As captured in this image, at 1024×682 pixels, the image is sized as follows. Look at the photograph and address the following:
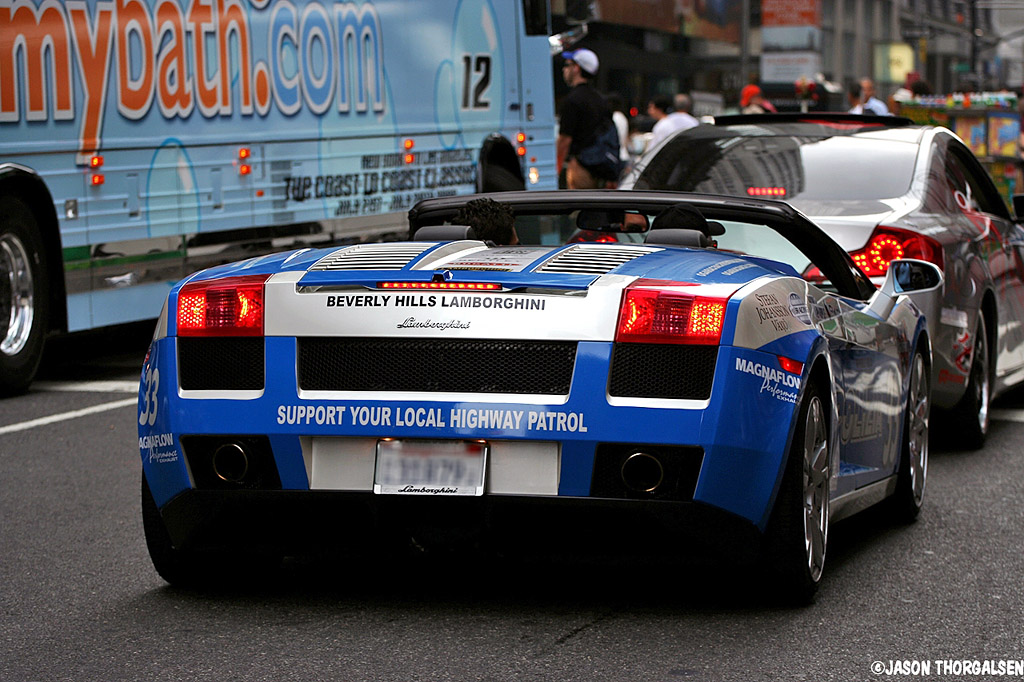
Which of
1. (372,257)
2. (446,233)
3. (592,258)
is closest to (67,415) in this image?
(446,233)

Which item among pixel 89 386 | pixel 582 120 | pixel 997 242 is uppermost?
pixel 582 120

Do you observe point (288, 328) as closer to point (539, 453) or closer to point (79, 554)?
point (539, 453)

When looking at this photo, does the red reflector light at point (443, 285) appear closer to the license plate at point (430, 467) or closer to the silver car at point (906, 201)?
the license plate at point (430, 467)

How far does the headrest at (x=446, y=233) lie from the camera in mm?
5941

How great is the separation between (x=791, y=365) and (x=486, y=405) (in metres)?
0.88

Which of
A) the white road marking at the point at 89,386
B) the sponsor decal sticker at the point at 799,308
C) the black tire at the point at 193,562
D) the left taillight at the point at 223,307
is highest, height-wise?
the left taillight at the point at 223,307

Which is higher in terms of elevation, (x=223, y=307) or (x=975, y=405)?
(x=223, y=307)

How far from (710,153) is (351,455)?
518cm

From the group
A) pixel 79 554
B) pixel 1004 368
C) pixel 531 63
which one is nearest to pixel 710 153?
pixel 1004 368

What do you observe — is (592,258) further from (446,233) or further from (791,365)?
(446,233)

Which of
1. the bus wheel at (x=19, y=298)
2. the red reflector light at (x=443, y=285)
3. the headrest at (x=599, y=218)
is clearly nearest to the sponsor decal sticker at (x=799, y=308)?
the red reflector light at (x=443, y=285)

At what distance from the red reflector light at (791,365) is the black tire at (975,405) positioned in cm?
388

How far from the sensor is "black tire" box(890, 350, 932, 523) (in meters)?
6.66

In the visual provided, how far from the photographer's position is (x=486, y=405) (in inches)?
187
